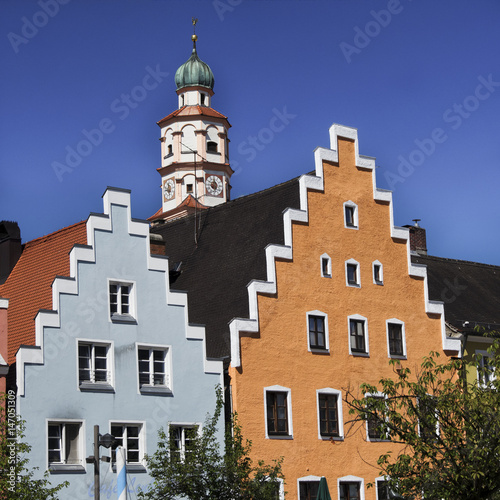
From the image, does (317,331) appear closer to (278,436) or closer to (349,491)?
(278,436)

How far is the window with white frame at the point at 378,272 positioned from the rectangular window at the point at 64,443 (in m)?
14.2

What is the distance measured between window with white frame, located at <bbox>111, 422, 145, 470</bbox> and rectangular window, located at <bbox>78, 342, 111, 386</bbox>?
153 centimetres

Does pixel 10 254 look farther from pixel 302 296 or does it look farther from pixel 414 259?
pixel 414 259

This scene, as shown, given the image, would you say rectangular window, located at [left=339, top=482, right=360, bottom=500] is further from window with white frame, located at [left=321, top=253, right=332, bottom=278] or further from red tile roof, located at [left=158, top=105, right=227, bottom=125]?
red tile roof, located at [left=158, top=105, right=227, bottom=125]

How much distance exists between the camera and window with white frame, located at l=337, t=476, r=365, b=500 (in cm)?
4219

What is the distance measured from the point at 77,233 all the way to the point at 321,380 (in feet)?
33.8

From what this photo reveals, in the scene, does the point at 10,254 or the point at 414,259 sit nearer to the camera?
the point at 10,254

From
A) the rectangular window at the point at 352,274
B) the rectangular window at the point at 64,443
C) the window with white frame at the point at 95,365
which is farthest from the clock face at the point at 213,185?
the rectangular window at the point at 64,443

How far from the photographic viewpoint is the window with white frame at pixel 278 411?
1609 inches

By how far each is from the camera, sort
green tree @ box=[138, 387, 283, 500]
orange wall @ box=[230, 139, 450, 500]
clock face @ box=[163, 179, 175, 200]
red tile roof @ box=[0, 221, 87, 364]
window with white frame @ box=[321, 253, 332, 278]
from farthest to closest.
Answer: clock face @ box=[163, 179, 175, 200], window with white frame @ box=[321, 253, 332, 278], orange wall @ box=[230, 139, 450, 500], red tile roof @ box=[0, 221, 87, 364], green tree @ box=[138, 387, 283, 500]

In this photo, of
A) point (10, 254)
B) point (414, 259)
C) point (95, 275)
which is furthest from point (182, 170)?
point (95, 275)

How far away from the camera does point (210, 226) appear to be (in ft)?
163

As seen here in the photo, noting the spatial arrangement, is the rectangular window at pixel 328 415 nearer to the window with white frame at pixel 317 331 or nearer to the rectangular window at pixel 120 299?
the window with white frame at pixel 317 331

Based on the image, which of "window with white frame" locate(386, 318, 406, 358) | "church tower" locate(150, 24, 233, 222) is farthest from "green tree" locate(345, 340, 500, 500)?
"church tower" locate(150, 24, 233, 222)
